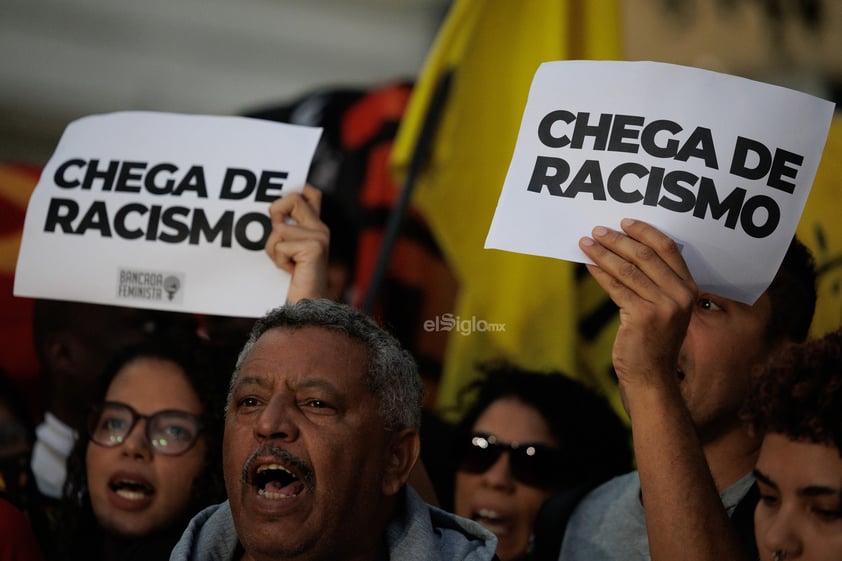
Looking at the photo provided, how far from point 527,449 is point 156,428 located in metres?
1.06

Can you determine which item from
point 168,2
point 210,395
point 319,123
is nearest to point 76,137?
point 210,395

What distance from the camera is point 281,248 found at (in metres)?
3.52

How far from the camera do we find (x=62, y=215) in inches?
146

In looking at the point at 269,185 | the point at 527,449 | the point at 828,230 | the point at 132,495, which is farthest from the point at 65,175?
the point at 828,230

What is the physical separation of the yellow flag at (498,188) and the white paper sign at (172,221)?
1.17 meters

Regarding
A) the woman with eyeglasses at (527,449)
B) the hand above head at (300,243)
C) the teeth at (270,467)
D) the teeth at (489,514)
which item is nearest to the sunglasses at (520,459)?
the woman with eyeglasses at (527,449)

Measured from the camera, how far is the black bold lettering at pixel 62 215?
371cm

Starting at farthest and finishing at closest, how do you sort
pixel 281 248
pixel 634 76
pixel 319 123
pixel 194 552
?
pixel 319 123 → pixel 281 248 → pixel 634 76 → pixel 194 552

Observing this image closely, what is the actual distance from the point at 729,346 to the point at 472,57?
6.56 ft

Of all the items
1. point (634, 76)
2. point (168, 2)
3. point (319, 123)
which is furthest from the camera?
point (168, 2)

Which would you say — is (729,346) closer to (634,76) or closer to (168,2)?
(634,76)

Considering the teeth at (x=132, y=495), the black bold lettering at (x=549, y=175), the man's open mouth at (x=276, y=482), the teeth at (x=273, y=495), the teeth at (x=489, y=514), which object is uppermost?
the black bold lettering at (x=549, y=175)

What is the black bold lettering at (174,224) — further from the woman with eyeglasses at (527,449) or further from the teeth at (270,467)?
the teeth at (270,467)

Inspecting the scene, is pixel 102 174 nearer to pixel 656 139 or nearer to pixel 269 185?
pixel 269 185
